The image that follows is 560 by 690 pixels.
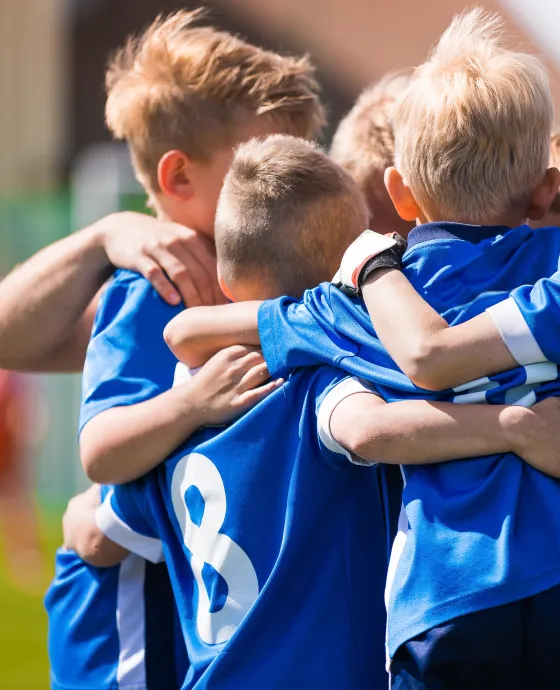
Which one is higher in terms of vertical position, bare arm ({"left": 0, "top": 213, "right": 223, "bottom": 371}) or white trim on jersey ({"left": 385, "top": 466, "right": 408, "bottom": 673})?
bare arm ({"left": 0, "top": 213, "right": 223, "bottom": 371})

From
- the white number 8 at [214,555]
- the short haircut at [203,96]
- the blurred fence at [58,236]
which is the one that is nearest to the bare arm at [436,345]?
the white number 8 at [214,555]

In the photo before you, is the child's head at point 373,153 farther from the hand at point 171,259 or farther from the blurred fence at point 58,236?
the blurred fence at point 58,236

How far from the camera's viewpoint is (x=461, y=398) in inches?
72.7

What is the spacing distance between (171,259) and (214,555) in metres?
0.73

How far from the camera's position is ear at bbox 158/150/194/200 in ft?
8.52

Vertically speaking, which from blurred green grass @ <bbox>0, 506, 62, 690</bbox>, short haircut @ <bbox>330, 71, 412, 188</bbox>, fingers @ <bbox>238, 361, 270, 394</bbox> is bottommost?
blurred green grass @ <bbox>0, 506, 62, 690</bbox>

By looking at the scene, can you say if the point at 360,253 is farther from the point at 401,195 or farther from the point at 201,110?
the point at 201,110

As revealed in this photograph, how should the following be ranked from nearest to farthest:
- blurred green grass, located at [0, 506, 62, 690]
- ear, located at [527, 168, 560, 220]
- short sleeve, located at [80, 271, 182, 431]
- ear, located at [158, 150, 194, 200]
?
1. ear, located at [527, 168, 560, 220]
2. short sleeve, located at [80, 271, 182, 431]
3. ear, located at [158, 150, 194, 200]
4. blurred green grass, located at [0, 506, 62, 690]

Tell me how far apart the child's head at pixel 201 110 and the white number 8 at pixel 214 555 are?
73cm

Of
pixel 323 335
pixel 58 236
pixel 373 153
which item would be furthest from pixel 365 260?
pixel 58 236

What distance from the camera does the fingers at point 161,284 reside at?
2.41 meters

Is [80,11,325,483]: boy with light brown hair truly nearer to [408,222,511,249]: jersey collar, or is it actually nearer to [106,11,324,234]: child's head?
[106,11,324,234]: child's head

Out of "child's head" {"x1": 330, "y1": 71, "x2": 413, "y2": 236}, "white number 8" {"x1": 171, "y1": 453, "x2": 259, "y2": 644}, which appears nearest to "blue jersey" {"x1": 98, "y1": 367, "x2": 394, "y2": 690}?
"white number 8" {"x1": 171, "y1": 453, "x2": 259, "y2": 644}

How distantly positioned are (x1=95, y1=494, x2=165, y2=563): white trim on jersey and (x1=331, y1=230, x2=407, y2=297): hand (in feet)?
2.64
